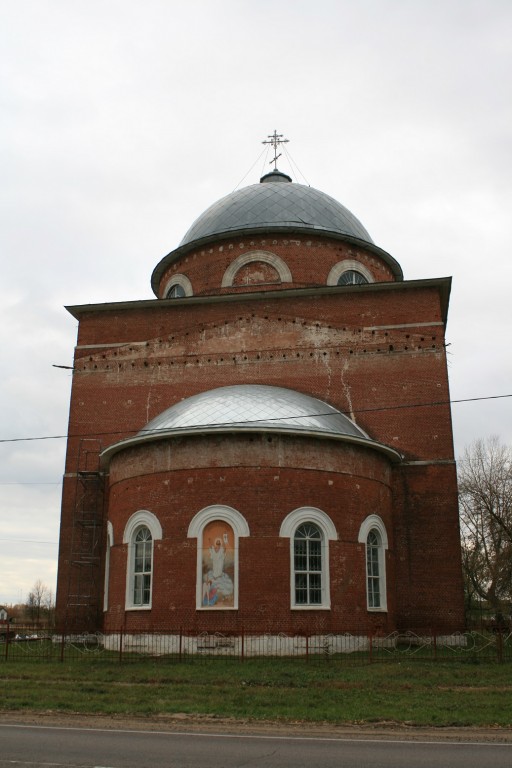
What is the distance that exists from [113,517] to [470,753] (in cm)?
1329

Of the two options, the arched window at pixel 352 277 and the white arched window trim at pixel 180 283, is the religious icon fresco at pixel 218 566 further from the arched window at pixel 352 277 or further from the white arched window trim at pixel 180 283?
the arched window at pixel 352 277

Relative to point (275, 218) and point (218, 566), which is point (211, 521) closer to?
point (218, 566)

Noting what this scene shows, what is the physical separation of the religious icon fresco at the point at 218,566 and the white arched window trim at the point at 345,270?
11.1 meters

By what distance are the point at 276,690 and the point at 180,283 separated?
17.9 m

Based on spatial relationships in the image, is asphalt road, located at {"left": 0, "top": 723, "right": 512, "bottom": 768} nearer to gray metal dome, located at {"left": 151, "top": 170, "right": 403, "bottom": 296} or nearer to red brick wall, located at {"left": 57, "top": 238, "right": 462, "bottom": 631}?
red brick wall, located at {"left": 57, "top": 238, "right": 462, "bottom": 631}

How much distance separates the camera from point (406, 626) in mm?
19703

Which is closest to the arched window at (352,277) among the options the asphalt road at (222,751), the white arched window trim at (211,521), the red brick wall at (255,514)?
the red brick wall at (255,514)

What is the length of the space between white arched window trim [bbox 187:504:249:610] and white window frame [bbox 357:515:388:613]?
2963mm

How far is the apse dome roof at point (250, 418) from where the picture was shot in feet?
58.6

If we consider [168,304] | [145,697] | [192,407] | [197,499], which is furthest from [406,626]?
[168,304]

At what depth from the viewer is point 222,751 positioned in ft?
25.2

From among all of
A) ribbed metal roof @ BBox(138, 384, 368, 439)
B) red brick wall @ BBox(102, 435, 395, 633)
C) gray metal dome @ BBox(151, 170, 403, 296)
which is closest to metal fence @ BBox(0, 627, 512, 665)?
red brick wall @ BBox(102, 435, 395, 633)

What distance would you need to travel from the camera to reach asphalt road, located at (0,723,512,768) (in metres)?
7.09

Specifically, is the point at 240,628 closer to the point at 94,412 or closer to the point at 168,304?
the point at 94,412
